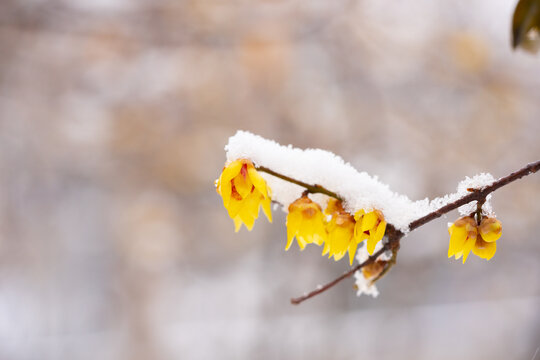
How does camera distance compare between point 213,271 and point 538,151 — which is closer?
point 538,151

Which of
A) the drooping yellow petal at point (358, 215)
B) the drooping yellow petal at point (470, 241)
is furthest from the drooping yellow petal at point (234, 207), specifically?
the drooping yellow petal at point (470, 241)

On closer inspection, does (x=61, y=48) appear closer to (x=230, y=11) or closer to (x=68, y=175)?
(x=68, y=175)

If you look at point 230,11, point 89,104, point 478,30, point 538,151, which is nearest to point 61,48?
point 89,104

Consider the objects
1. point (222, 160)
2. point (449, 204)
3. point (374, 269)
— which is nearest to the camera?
point (449, 204)

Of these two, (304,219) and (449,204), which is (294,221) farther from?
(449,204)

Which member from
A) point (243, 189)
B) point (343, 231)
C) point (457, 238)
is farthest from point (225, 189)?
point (457, 238)
